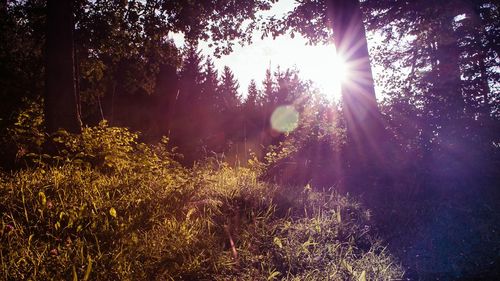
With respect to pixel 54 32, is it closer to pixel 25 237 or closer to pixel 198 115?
pixel 25 237

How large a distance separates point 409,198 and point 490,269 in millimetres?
2928

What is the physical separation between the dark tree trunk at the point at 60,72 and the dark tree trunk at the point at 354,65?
6441 millimetres

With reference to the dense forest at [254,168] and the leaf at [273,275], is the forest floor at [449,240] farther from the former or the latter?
the leaf at [273,275]

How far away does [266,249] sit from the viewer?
3.91 m

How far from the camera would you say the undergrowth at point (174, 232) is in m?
2.99

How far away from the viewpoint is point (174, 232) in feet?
12.4

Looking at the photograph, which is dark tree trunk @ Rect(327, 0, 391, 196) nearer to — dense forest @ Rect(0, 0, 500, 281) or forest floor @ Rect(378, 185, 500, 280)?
dense forest @ Rect(0, 0, 500, 281)

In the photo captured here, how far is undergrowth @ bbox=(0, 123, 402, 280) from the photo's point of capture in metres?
2.99

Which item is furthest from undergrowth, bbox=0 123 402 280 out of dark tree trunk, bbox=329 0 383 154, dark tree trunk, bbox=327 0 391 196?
dark tree trunk, bbox=329 0 383 154

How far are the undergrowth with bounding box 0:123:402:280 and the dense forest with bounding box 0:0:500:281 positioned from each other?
2cm

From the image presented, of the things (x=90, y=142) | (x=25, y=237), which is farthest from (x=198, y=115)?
(x=25, y=237)

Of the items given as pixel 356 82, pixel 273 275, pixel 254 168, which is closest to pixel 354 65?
pixel 356 82

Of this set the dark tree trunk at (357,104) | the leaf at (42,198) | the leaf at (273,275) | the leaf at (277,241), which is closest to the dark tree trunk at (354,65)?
the dark tree trunk at (357,104)

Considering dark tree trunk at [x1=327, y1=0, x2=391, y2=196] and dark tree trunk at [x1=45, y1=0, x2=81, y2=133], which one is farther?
dark tree trunk at [x1=327, y1=0, x2=391, y2=196]
